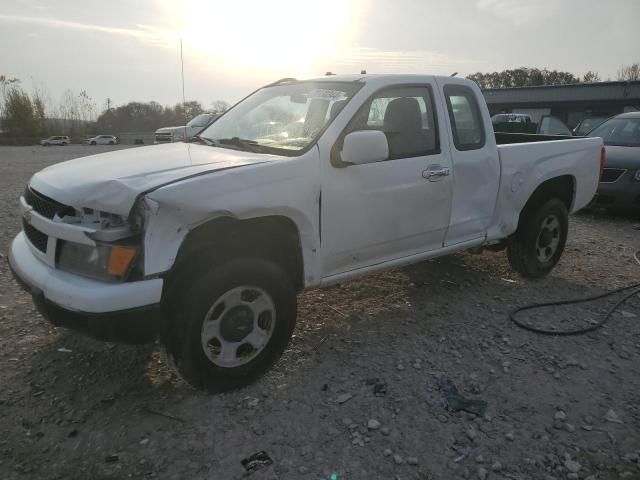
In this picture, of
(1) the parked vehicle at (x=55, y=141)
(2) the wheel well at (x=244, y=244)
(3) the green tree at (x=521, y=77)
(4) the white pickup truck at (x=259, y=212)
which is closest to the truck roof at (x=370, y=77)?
(4) the white pickup truck at (x=259, y=212)

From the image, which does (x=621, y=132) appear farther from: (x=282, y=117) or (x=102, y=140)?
(x=102, y=140)

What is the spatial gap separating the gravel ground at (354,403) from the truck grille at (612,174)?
4278 millimetres

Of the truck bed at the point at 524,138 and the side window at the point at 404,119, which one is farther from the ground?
the side window at the point at 404,119

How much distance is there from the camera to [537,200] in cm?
484

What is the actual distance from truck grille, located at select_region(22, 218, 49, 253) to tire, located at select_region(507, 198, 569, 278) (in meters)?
3.97

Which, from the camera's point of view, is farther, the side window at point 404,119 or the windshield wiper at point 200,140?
the windshield wiper at point 200,140

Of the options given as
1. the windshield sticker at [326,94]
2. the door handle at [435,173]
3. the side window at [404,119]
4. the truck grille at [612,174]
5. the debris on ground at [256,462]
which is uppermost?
the windshield sticker at [326,94]

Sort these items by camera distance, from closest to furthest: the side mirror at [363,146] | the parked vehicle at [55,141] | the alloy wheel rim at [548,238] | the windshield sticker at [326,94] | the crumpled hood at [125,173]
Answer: the crumpled hood at [125,173], the side mirror at [363,146], the windshield sticker at [326,94], the alloy wheel rim at [548,238], the parked vehicle at [55,141]

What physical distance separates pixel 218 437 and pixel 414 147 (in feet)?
7.72

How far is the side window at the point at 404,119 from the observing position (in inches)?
140

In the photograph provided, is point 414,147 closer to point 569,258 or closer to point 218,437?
point 218,437

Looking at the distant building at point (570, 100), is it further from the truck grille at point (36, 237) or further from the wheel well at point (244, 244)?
the truck grille at point (36, 237)

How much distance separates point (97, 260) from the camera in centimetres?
253

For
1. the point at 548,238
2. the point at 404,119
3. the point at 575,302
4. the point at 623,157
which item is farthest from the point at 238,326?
the point at 623,157
